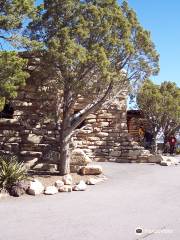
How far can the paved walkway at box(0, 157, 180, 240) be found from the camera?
8.46 meters

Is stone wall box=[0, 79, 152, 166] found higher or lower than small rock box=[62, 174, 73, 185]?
higher

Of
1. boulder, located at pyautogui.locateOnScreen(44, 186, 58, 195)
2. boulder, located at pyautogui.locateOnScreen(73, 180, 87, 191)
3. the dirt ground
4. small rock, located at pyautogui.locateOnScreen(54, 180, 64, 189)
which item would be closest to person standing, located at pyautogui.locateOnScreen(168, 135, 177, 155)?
the dirt ground

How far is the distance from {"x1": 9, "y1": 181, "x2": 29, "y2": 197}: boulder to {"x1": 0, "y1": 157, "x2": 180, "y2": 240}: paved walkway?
1.17 ft

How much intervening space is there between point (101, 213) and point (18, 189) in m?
3.22

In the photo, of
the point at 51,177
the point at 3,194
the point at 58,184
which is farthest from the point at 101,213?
the point at 51,177

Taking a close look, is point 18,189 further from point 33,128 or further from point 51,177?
point 33,128

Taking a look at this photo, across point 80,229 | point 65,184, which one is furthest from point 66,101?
point 80,229

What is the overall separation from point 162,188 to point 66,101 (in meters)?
4.73

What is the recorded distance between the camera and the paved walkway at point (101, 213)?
27.8 ft

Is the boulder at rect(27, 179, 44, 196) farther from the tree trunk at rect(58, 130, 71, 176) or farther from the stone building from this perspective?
the stone building

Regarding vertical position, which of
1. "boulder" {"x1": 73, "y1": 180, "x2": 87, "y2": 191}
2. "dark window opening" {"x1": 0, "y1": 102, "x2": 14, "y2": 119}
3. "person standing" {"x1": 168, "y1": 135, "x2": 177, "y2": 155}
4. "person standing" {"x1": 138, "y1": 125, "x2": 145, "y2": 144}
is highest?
"dark window opening" {"x1": 0, "y1": 102, "x2": 14, "y2": 119}

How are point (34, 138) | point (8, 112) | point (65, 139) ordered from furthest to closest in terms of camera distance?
point (8, 112)
point (34, 138)
point (65, 139)

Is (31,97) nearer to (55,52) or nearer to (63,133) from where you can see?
(63,133)

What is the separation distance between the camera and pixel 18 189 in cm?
1252
